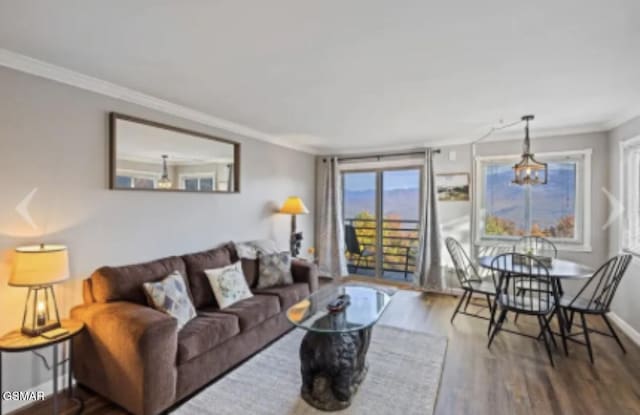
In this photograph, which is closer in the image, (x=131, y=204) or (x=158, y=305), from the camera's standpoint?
(x=158, y=305)

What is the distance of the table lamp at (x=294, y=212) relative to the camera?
4.69 meters

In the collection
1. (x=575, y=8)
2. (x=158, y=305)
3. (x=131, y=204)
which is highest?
(x=575, y=8)

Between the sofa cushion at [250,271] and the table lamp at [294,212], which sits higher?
the table lamp at [294,212]

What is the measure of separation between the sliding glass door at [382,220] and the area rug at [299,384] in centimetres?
236

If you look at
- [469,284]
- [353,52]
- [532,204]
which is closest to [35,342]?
[353,52]

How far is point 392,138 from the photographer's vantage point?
185 inches

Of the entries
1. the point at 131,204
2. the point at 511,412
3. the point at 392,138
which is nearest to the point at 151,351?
the point at 131,204

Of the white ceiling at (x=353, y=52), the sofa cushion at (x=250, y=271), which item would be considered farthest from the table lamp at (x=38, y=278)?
the sofa cushion at (x=250, y=271)

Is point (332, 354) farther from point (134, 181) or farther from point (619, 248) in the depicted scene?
point (619, 248)

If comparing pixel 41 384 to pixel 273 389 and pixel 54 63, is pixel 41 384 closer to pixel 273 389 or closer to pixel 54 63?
pixel 273 389

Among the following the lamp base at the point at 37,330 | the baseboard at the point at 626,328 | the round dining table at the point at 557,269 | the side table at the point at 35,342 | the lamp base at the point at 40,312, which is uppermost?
the round dining table at the point at 557,269

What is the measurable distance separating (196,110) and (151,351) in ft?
7.82

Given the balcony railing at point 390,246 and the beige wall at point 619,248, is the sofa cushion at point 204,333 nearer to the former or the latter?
the balcony railing at point 390,246

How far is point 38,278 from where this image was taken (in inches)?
77.3
